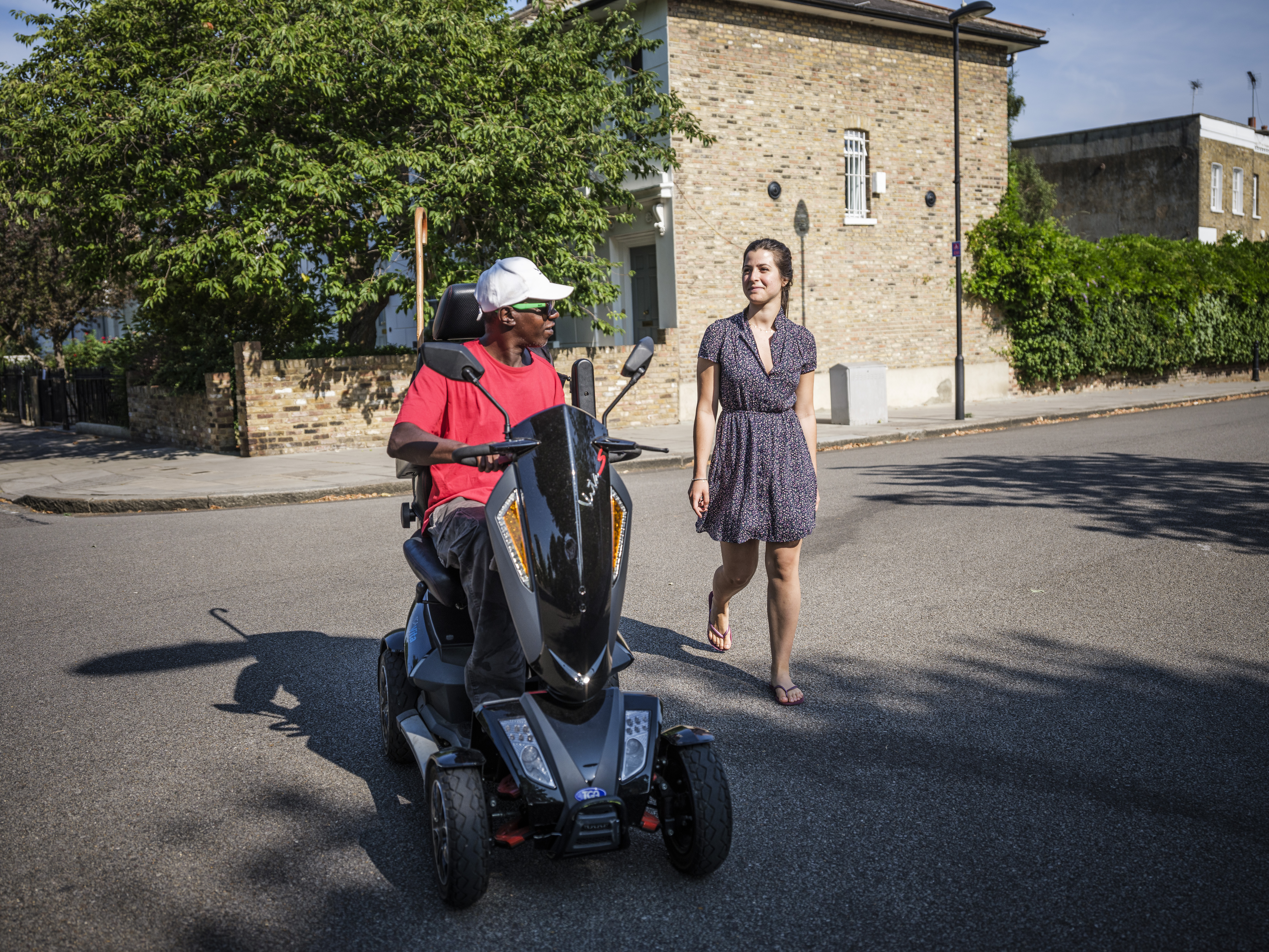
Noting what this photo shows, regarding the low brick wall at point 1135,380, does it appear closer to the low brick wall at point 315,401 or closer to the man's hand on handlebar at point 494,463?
the low brick wall at point 315,401

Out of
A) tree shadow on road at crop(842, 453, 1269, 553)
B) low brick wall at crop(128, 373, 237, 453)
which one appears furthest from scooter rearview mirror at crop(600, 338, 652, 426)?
low brick wall at crop(128, 373, 237, 453)

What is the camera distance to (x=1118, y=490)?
33.4 ft

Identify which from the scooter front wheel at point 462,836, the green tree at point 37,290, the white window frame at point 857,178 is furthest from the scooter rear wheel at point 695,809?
the green tree at point 37,290

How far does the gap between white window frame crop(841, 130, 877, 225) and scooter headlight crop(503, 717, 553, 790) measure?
21.0 meters

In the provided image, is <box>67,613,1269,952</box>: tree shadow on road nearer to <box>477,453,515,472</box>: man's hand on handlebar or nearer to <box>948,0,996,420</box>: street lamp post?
<box>477,453,515,472</box>: man's hand on handlebar

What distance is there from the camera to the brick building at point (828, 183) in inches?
790

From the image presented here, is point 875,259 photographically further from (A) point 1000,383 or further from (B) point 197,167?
(B) point 197,167

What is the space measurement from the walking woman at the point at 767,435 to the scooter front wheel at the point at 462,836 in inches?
75.9

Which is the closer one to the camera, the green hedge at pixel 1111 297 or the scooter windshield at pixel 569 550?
the scooter windshield at pixel 569 550

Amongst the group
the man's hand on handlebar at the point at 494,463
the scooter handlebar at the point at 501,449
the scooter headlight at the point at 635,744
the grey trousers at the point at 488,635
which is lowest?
the scooter headlight at the point at 635,744

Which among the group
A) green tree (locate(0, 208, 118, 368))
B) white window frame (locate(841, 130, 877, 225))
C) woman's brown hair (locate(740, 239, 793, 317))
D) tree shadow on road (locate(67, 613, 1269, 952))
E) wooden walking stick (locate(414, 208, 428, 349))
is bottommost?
tree shadow on road (locate(67, 613, 1269, 952))

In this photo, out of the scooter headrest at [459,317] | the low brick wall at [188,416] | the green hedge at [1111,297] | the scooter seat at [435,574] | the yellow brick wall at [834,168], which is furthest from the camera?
the green hedge at [1111,297]

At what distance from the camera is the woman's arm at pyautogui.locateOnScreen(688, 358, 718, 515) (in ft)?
14.8

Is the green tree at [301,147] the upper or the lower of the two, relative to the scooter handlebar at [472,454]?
upper
